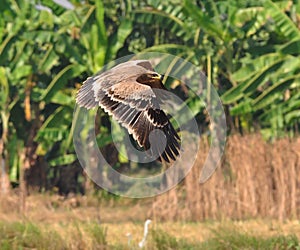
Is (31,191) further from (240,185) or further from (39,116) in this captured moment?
(240,185)

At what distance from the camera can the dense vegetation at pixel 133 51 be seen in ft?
36.1

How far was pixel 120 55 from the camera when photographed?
12938mm

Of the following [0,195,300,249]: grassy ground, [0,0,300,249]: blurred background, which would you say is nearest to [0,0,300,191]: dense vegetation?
[0,0,300,249]: blurred background

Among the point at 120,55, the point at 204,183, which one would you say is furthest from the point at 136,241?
the point at 120,55

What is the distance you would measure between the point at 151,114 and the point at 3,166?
30.9 ft

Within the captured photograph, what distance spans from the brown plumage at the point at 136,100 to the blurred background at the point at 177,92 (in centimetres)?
456

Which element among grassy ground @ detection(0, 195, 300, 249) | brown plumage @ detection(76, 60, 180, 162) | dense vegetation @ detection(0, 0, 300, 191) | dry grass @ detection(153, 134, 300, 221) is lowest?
grassy ground @ detection(0, 195, 300, 249)

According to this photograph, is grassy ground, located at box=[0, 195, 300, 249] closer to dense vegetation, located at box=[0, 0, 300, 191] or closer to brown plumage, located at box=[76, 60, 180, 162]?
dense vegetation, located at box=[0, 0, 300, 191]

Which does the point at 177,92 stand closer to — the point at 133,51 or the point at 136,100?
the point at 133,51

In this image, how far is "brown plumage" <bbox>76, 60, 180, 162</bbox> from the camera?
4.05 metres

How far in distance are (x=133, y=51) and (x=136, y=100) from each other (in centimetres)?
891

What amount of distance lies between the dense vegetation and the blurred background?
0.02 metres

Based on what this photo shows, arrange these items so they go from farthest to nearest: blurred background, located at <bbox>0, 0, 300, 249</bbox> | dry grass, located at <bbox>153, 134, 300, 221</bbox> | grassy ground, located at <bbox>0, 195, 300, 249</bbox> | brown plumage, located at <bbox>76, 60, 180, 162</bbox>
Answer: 1. blurred background, located at <bbox>0, 0, 300, 249</bbox>
2. dry grass, located at <bbox>153, 134, 300, 221</bbox>
3. grassy ground, located at <bbox>0, 195, 300, 249</bbox>
4. brown plumage, located at <bbox>76, 60, 180, 162</bbox>

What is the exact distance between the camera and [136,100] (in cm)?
405
